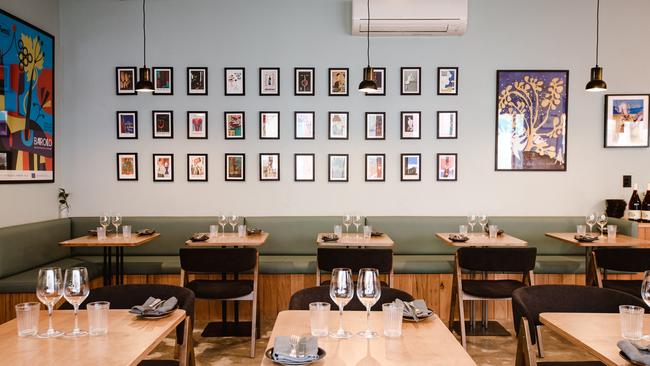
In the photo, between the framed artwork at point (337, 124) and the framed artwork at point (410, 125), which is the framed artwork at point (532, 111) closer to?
the framed artwork at point (410, 125)

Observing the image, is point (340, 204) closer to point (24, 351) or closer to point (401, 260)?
point (401, 260)

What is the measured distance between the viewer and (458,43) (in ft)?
19.4

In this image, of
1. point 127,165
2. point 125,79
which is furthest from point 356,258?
point 125,79

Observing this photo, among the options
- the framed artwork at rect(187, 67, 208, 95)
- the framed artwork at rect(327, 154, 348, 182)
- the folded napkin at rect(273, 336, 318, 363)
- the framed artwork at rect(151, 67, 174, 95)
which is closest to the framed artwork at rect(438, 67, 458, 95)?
the framed artwork at rect(327, 154, 348, 182)

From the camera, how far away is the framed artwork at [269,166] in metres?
5.94

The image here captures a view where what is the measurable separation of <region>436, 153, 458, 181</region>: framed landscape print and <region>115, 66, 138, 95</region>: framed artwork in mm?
3531

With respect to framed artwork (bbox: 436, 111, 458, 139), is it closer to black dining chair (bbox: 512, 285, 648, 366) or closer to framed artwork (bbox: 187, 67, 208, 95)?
framed artwork (bbox: 187, 67, 208, 95)

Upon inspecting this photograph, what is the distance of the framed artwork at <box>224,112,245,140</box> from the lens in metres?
5.91

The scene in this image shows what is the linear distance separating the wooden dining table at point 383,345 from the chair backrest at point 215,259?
1.98 meters

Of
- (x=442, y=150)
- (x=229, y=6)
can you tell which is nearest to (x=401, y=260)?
(x=442, y=150)

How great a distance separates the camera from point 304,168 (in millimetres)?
5961

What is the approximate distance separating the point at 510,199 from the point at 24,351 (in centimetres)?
529

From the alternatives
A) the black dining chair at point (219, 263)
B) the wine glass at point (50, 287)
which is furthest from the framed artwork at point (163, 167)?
the wine glass at point (50, 287)

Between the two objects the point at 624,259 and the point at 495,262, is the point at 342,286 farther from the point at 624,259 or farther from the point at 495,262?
the point at 624,259
